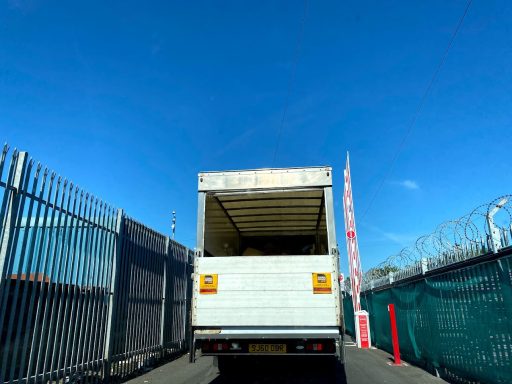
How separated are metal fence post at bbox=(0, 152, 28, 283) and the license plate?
3.45 m

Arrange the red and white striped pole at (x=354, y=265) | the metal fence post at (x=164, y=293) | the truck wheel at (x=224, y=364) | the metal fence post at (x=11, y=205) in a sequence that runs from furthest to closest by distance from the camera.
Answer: the red and white striped pole at (x=354, y=265) → the metal fence post at (x=164, y=293) → the truck wheel at (x=224, y=364) → the metal fence post at (x=11, y=205)

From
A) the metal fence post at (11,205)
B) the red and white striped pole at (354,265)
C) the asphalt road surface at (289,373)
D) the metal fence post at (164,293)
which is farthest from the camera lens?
the red and white striped pole at (354,265)

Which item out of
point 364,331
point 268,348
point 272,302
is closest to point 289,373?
point 268,348

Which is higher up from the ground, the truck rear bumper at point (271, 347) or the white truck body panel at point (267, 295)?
Answer: the white truck body panel at point (267, 295)

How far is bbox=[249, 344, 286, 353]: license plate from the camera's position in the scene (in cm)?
562

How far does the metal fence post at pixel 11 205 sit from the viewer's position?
4.71 meters

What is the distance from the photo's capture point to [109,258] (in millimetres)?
7543

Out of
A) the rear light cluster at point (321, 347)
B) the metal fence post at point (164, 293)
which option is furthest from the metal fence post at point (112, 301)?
the rear light cluster at point (321, 347)

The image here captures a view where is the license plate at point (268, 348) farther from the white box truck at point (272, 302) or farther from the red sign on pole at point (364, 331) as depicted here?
the red sign on pole at point (364, 331)

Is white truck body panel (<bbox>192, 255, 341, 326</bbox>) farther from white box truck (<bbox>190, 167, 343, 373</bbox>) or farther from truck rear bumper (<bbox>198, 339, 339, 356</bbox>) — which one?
truck rear bumper (<bbox>198, 339, 339, 356</bbox>)

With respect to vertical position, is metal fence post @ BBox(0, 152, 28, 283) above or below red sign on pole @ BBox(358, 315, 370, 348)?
above

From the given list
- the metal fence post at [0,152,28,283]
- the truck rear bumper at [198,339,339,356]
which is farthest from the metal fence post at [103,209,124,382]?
the metal fence post at [0,152,28,283]

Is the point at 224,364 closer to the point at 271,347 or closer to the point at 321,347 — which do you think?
the point at 271,347

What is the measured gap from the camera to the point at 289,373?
27.4ft
